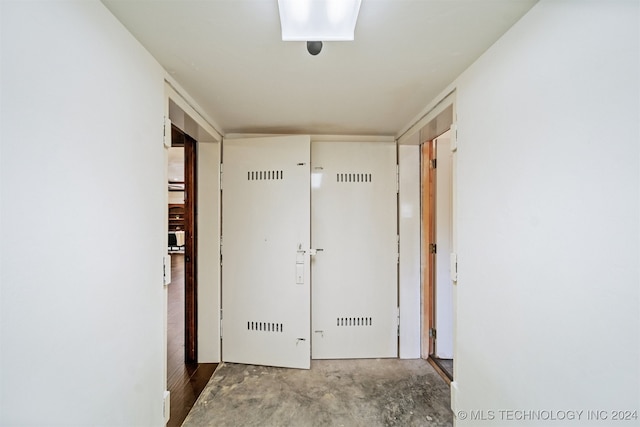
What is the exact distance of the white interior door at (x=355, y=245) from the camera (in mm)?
2385

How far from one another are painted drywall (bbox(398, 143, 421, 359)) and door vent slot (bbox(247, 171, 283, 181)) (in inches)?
43.9

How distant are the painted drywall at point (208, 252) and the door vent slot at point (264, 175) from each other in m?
0.29

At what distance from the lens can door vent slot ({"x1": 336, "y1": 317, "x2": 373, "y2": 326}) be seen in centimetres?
238

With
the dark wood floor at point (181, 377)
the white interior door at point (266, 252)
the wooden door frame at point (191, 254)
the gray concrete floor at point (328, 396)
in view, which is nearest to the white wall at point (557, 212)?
the gray concrete floor at point (328, 396)

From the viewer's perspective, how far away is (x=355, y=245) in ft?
7.92

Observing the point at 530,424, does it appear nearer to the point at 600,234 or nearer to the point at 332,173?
the point at 600,234

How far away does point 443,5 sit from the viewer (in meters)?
0.90

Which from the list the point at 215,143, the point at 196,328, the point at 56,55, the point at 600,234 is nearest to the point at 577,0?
the point at 600,234

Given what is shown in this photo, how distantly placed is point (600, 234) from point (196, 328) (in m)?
2.60

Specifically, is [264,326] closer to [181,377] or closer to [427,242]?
[181,377]

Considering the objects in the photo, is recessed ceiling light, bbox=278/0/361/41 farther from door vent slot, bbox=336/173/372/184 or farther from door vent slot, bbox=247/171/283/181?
door vent slot, bbox=336/173/372/184

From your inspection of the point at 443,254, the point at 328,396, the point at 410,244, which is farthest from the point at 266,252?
the point at 443,254

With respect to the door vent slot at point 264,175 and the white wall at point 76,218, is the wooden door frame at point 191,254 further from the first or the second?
the white wall at point 76,218

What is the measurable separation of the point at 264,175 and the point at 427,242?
5.24 ft
